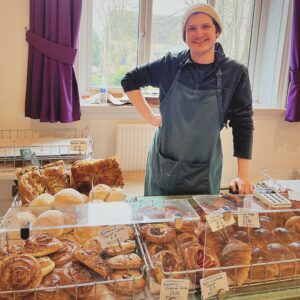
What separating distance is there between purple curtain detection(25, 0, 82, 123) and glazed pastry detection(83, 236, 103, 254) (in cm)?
178

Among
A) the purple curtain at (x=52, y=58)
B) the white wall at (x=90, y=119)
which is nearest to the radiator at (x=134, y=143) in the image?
the white wall at (x=90, y=119)

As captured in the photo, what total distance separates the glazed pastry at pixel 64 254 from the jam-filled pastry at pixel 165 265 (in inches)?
8.5

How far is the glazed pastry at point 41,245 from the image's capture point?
933mm

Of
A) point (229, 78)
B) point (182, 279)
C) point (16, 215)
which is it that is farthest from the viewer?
point (229, 78)

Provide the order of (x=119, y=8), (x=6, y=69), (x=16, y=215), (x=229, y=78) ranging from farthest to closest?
1. (x=119, y=8)
2. (x=6, y=69)
3. (x=229, y=78)
4. (x=16, y=215)

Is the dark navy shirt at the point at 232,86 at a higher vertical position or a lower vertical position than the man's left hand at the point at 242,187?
higher

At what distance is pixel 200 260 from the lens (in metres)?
0.99

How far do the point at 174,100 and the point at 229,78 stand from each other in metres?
0.26

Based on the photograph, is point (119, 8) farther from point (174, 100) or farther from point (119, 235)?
point (119, 235)

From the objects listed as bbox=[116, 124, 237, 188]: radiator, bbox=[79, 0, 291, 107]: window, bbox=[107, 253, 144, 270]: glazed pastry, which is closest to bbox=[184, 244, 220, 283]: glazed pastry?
bbox=[107, 253, 144, 270]: glazed pastry

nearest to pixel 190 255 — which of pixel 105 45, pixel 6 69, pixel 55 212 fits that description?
pixel 55 212

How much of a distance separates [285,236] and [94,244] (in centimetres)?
58

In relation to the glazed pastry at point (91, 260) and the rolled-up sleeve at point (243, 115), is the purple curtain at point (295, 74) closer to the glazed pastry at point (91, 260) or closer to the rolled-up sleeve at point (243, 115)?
the rolled-up sleeve at point (243, 115)

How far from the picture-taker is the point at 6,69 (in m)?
2.65
